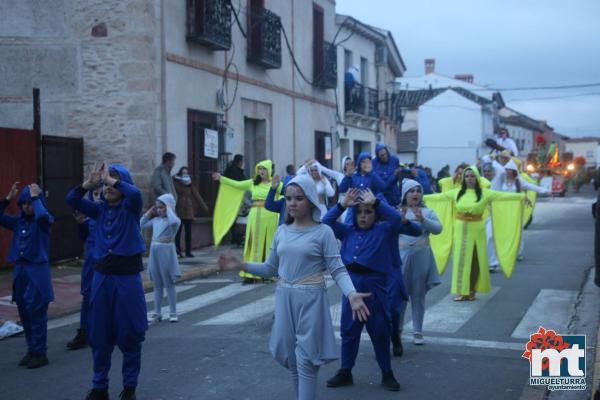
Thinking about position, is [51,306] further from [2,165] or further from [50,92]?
[50,92]

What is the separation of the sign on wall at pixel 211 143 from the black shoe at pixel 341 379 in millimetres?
10874

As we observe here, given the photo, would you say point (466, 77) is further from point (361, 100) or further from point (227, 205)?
point (227, 205)

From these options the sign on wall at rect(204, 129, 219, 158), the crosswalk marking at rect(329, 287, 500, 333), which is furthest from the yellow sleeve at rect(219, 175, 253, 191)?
the sign on wall at rect(204, 129, 219, 158)

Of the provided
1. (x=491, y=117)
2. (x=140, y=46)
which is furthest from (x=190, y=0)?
(x=491, y=117)

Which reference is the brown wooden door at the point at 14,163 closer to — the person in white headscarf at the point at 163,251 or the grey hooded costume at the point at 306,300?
the person in white headscarf at the point at 163,251

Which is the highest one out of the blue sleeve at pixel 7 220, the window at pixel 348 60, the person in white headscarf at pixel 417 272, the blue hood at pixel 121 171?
the window at pixel 348 60

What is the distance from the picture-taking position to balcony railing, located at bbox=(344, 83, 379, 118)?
2772 cm

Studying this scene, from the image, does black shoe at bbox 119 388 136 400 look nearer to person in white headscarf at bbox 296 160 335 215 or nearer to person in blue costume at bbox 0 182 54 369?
person in blue costume at bbox 0 182 54 369

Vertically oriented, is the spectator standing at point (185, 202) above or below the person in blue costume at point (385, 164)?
below

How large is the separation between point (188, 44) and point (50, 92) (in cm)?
313

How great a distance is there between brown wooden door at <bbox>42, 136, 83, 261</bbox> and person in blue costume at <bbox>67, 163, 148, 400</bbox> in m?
8.06

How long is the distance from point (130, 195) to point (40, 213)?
1671 mm

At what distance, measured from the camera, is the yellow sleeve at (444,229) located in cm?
1021

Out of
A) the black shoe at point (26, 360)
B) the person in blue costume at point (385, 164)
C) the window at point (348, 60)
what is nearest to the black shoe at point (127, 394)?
the black shoe at point (26, 360)
